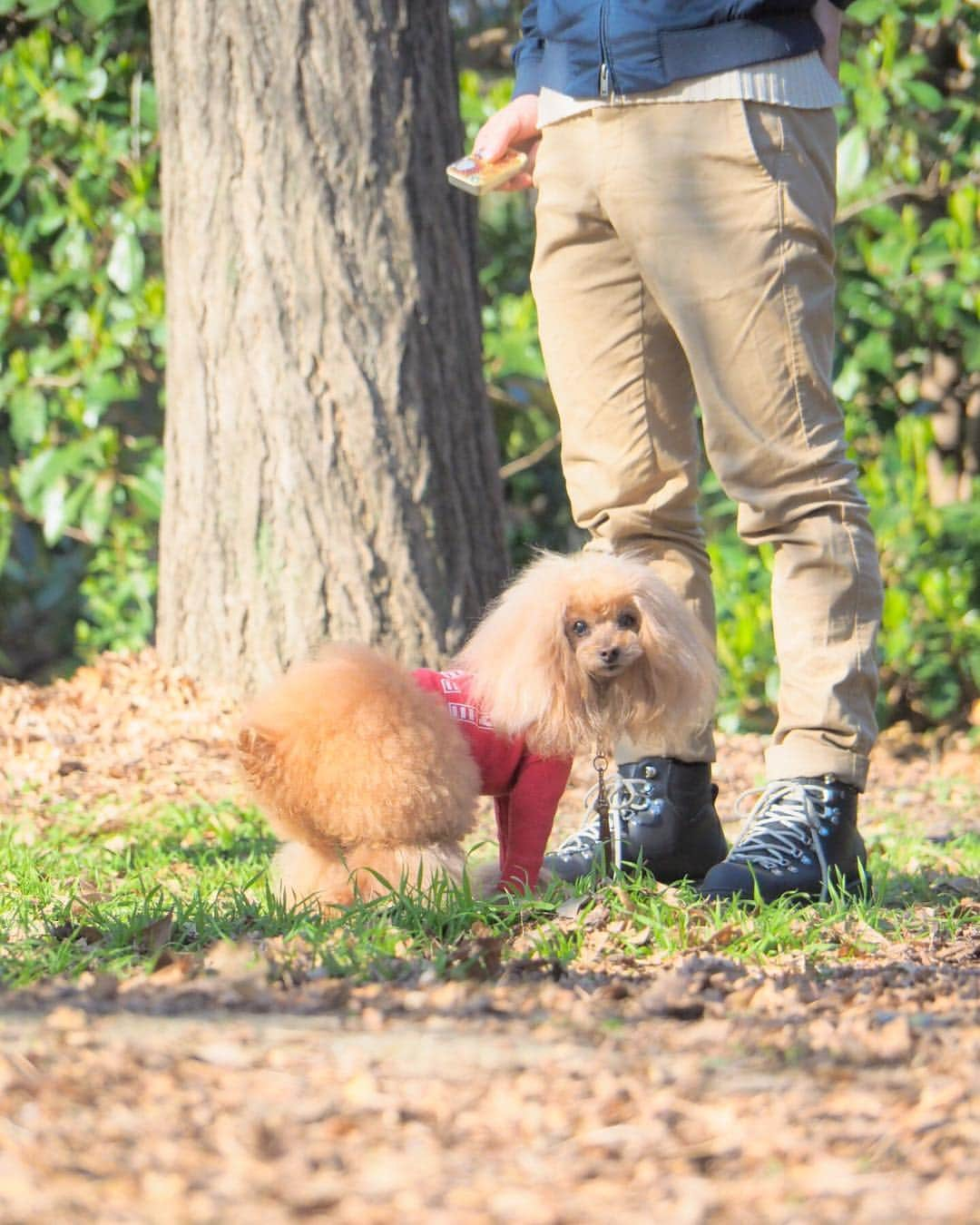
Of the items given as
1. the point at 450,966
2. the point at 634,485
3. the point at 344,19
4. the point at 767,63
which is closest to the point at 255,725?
the point at 450,966

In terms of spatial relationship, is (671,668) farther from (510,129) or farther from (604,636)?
(510,129)

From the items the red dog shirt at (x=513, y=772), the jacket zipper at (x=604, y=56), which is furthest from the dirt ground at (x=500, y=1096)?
the jacket zipper at (x=604, y=56)

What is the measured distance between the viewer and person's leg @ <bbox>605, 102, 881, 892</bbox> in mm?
2844

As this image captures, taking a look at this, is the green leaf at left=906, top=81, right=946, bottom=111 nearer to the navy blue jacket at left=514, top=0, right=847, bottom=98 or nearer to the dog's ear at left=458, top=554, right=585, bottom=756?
the navy blue jacket at left=514, top=0, right=847, bottom=98

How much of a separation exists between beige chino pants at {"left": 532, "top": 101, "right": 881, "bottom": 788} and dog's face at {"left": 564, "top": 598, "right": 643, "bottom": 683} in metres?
0.26

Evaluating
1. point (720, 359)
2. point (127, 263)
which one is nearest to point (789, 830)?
point (720, 359)

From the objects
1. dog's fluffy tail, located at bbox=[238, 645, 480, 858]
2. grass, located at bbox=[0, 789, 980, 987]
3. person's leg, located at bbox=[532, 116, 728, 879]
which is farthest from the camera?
person's leg, located at bbox=[532, 116, 728, 879]

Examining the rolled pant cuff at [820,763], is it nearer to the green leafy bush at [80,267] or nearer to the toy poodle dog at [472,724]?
the toy poodle dog at [472,724]

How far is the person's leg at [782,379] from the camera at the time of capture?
284 cm

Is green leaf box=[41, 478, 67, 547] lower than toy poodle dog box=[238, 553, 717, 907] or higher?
higher

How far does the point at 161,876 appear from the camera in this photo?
336 centimetres

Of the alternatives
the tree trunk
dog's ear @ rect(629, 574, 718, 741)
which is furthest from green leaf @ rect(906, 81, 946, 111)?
dog's ear @ rect(629, 574, 718, 741)

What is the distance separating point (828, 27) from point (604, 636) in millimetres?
1266

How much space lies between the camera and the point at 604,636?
291 cm
